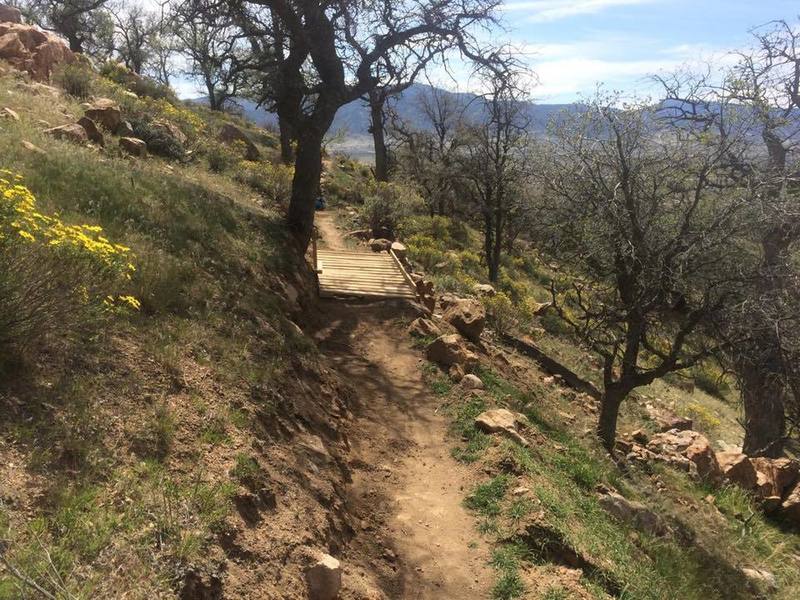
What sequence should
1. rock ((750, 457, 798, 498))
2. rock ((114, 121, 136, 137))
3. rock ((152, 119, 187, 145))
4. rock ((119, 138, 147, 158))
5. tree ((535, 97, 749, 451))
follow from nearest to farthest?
1. tree ((535, 97, 749, 451))
2. rock ((750, 457, 798, 498))
3. rock ((119, 138, 147, 158))
4. rock ((114, 121, 136, 137))
5. rock ((152, 119, 187, 145))

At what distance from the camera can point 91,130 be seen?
10.6 metres

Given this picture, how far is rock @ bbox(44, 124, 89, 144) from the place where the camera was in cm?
943

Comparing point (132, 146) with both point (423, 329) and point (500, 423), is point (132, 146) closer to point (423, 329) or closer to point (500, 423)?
point (423, 329)

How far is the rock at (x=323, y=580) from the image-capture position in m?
3.57

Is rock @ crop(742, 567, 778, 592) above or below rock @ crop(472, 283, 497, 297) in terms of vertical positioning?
below

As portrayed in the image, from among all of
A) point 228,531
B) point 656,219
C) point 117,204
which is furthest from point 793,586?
point 117,204

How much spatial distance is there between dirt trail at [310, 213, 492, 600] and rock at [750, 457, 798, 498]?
6.05 meters

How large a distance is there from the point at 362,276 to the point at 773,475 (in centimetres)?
809

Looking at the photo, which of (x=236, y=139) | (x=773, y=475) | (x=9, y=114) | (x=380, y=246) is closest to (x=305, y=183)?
(x=380, y=246)

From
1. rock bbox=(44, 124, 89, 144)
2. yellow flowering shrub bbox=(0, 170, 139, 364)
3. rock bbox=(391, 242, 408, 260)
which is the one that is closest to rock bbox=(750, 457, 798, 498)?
rock bbox=(391, 242, 408, 260)

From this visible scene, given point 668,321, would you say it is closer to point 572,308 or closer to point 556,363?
point 556,363

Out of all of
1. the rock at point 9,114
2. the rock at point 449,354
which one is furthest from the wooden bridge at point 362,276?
the rock at point 9,114

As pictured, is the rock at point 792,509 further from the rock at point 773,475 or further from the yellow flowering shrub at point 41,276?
the yellow flowering shrub at point 41,276

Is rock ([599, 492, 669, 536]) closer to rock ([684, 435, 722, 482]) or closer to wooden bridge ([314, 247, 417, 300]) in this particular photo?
rock ([684, 435, 722, 482])
